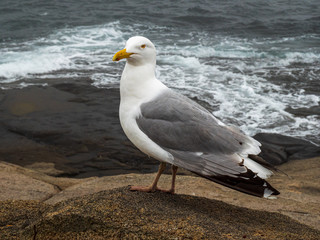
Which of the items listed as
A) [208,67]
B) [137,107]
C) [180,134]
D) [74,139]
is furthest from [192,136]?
→ [208,67]

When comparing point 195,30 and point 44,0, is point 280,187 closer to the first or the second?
point 195,30

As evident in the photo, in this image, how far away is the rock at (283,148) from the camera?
23.2 ft

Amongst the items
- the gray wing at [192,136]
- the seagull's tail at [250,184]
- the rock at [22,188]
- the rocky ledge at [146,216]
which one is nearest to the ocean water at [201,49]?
the rocky ledge at [146,216]

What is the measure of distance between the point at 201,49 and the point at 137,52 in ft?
35.3

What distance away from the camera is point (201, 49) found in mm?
14211

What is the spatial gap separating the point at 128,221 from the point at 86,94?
268 inches

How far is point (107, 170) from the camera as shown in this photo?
6.54 m

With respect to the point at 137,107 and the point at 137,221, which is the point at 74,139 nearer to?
the point at 137,107

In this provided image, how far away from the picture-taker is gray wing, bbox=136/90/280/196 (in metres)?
3.34

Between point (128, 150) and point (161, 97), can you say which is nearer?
point (161, 97)

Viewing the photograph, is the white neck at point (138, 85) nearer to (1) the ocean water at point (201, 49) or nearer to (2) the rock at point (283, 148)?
(2) the rock at point (283, 148)

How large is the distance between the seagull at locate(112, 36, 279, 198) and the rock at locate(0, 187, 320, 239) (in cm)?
31

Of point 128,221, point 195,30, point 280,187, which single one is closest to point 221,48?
point 195,30

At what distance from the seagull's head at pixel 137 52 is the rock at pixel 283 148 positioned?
3.89 metres
